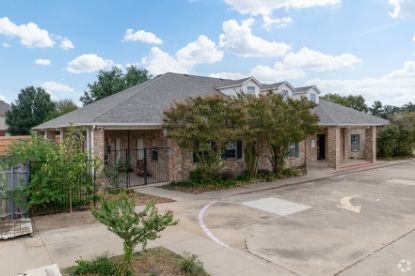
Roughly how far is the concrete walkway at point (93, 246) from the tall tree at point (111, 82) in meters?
30.7

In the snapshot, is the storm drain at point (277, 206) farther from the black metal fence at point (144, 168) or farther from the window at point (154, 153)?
the window at point (154, 153)

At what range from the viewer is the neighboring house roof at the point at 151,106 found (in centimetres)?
1312

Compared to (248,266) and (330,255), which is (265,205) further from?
(248,266)

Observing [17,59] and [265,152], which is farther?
[17,59]

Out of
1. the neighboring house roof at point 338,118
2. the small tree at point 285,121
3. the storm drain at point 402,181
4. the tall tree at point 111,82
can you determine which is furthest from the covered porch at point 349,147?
the tall tree at point 111,82

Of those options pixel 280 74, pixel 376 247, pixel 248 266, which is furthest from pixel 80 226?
pixel 280 74

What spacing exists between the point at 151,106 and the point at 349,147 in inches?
724

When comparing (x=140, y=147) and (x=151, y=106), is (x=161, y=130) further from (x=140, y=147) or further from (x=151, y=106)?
(x=140, y=147)

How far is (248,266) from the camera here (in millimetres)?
5438

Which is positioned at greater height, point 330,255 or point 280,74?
point 280,74

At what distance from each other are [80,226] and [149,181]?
7.29 meters

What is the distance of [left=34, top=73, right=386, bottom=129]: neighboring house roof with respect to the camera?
13117 mm

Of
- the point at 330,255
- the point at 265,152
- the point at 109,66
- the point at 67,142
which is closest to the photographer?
the point at 330,255

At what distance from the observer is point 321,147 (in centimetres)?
2505
